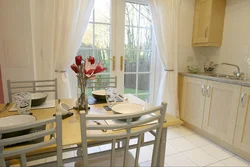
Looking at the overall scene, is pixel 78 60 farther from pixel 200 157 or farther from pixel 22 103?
pixel 200 157

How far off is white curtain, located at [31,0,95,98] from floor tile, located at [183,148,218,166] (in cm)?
168

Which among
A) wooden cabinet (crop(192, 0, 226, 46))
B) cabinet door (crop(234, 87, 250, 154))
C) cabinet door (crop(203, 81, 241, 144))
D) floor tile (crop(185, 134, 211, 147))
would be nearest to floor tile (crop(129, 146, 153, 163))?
floor tile (crop(185, 134, 211, 147))

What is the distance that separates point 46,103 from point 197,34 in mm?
2520

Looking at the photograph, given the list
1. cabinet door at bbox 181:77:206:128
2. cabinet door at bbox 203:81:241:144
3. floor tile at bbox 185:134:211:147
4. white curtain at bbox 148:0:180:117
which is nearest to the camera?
cabinet door at bbox 203:81:241:144

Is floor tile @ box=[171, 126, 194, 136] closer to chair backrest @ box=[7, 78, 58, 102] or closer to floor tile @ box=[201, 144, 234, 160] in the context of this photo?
floor tile @ box=[201, 144, 234, 160]

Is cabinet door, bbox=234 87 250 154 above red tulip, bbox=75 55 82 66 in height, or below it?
below

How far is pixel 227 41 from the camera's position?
103 inches

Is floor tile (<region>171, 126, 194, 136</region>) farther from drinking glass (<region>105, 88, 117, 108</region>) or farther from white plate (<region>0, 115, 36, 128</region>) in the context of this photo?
white plate (<region>0, 115, 36, 128</region>)

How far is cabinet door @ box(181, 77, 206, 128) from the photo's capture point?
7.76 feet

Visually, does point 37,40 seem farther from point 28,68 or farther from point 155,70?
point 155,70

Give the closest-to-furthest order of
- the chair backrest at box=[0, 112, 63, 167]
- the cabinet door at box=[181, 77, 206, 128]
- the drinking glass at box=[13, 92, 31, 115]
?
the chair backrest at box=[0, 112, 63, 167]
the drinking glass at box=[13, 92, 31, 115]
the cabinet door at box=[181, 77, 206, 128]

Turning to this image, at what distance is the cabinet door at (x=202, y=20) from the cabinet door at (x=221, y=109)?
87cm

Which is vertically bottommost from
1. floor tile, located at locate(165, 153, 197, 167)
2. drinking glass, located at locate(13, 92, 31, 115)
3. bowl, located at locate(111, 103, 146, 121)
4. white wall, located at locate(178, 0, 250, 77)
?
floor tile, located at locate(165, 153, 197, 167)

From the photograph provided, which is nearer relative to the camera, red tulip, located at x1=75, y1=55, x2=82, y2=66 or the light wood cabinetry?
red tulip, located at x1=75, y1=55, x2=82, y2=66
